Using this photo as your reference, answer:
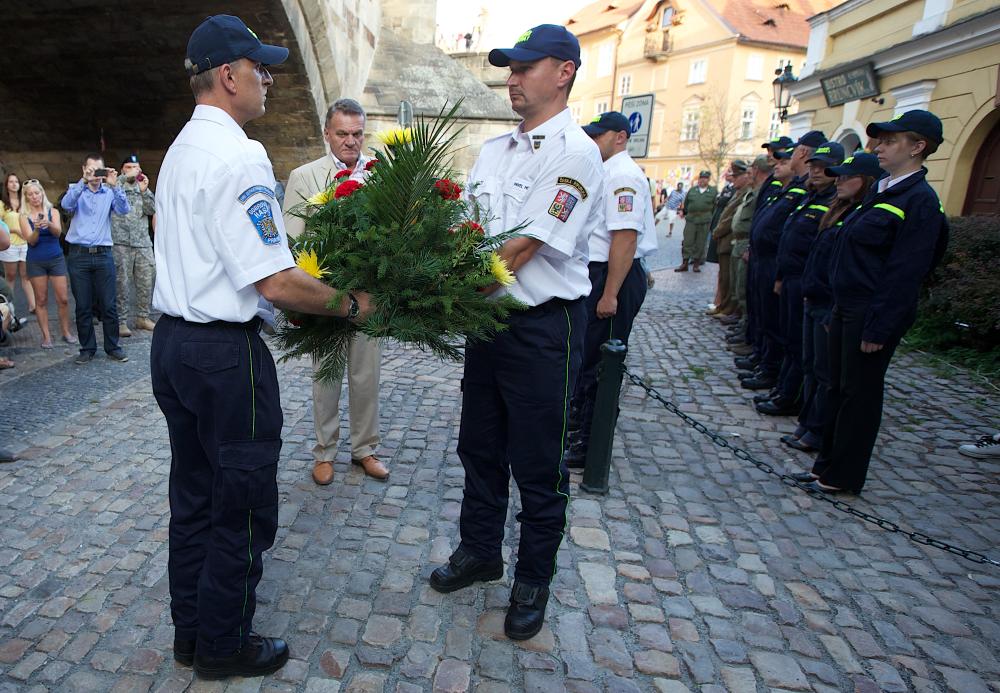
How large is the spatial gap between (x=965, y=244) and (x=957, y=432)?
4.07 metres

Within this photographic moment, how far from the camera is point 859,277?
3832 mm

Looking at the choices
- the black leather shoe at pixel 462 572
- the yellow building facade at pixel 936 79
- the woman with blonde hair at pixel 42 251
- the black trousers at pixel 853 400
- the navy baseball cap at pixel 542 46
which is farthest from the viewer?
the yellow building facade at pixel 936 79

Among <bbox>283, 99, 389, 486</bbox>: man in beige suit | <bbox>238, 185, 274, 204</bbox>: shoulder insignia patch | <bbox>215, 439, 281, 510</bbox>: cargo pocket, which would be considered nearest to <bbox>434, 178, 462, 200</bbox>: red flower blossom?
<bbox>238, 185, 274, 204</bbox>: shoulder insignia patch

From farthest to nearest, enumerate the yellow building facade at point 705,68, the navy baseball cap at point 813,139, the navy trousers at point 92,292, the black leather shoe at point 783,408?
the yellow building facade at point 705,68 < the navy trousers at point 92,292 < the navy baseball cap at point 813,139 < the black leather shoe at point 783,408

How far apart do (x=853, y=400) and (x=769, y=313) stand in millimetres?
2576

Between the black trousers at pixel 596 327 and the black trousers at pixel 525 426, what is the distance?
1.52 metres

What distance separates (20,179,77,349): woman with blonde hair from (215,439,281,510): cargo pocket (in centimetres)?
621

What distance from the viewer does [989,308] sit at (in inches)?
285

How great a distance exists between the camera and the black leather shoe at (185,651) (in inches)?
94.7

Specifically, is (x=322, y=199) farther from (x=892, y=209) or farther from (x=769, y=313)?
(x=769, y=313)

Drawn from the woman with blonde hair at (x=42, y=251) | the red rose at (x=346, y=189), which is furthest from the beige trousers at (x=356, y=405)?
the woman with blonde hair at (x=42, y=251)

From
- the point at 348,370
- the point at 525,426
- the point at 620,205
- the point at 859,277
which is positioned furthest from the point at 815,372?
the point at 348,370

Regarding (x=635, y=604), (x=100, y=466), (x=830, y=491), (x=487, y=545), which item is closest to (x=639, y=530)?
(x=635, y=604)

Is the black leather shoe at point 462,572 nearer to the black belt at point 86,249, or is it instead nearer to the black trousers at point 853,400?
the black trousers at point 853,400
